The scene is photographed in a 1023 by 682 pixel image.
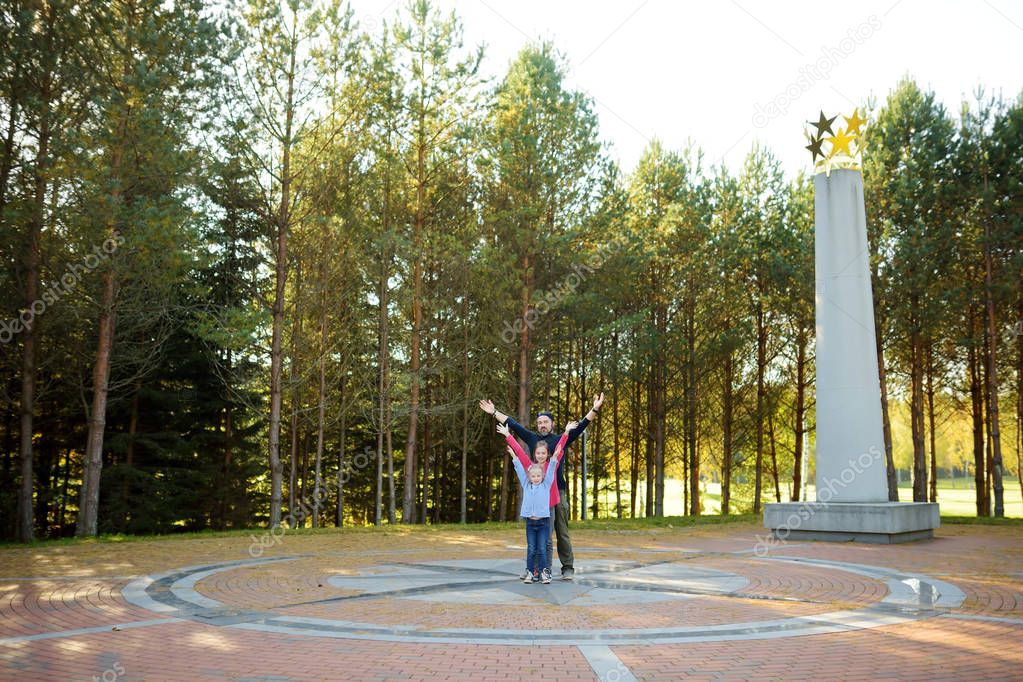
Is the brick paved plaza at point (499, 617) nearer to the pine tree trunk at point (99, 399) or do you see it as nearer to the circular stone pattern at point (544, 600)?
the circular stone pattern at point (544, 600)

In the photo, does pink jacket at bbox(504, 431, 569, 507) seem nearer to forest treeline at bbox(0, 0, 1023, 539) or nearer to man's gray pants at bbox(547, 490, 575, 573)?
man's gray pants at bbox(547, 490, 575, 573)

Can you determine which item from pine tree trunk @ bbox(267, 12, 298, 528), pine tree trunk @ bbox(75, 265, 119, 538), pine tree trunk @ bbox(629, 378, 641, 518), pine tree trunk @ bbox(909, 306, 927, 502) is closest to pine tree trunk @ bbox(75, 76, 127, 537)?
pine tree trunk @ bbox(75, 265, 119, 538)

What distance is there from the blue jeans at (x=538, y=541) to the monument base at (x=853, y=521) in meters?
8.49

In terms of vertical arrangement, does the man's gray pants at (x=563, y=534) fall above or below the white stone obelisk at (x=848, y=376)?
below

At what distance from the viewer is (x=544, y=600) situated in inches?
307

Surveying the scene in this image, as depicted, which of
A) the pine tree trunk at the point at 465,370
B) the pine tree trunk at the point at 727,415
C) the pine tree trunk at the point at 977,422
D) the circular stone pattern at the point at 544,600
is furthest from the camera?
the pine tree trunk at the point at 727,415

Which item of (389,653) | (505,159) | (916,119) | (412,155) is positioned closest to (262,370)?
(412,155)

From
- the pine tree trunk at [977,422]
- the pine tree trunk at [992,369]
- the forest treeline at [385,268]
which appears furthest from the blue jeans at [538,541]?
the pine tree trunk at [977,422]

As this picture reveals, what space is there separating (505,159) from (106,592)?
16418 millimetres

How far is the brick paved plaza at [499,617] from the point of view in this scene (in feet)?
17.3

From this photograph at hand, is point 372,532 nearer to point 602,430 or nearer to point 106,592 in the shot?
point 106,592

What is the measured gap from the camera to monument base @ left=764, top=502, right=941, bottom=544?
14.5 meters

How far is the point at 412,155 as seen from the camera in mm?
22719

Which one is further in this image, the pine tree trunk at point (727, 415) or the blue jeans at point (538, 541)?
the pine tree trunk at point (727, 415)
